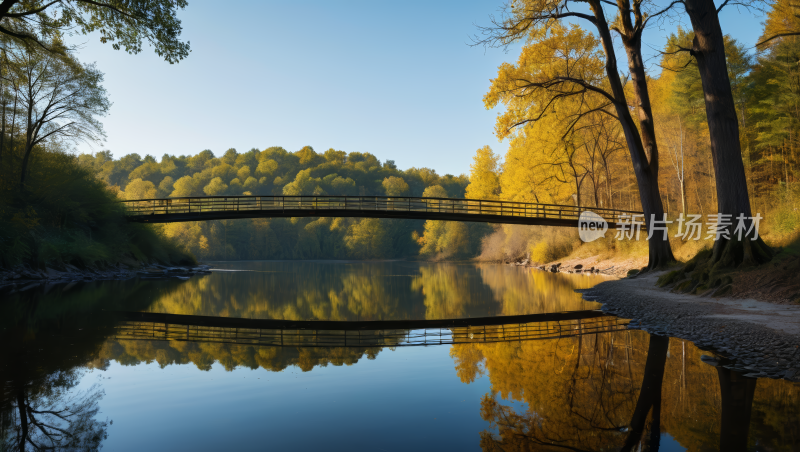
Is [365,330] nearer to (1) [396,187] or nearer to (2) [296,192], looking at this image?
(2) [296,192]

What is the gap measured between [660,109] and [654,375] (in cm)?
2682

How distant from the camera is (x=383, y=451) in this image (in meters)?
3.39

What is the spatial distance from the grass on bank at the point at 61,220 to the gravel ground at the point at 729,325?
66.1ft

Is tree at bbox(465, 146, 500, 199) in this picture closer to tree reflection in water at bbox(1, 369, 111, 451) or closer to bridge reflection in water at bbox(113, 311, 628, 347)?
bridge reflection in water at bbox(113, 311, 628, 347)

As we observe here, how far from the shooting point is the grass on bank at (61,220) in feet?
58.2

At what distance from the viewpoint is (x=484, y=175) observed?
41469mm

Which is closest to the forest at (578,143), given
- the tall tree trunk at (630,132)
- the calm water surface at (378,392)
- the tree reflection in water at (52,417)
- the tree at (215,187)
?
the tall tree trunk at (630,132)

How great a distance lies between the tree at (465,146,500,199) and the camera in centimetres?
4125

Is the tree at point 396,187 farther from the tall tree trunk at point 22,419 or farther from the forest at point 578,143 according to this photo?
the tall tree trunk at point 22,419

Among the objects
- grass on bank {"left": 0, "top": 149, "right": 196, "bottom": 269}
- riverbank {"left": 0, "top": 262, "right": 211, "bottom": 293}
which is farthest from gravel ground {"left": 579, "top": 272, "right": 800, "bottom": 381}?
grass on bank {"left": 0, "top": 149, "right": 196, "bottom": 269}
